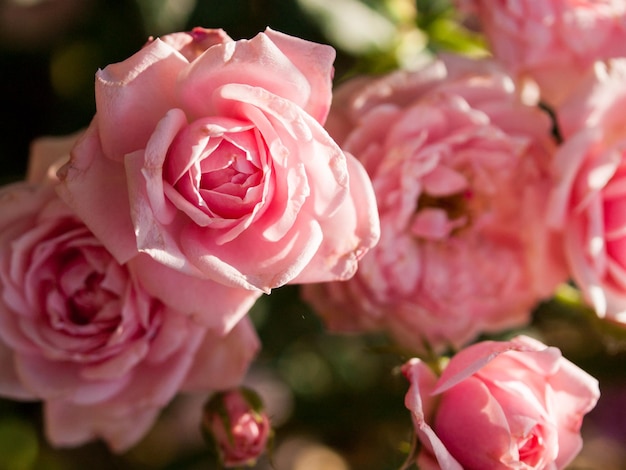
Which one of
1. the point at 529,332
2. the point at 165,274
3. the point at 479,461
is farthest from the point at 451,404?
the point at 529,332

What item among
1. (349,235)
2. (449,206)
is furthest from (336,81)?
(349,235)

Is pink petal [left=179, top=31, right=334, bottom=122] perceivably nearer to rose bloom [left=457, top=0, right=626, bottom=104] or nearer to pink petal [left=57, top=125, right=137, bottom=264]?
pink petal [left=57, top=125, right=137, bottom=264]

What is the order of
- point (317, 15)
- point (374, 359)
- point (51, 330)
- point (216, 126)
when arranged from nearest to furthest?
1. point (216, 126)
2. point (51, 330)
3. point (317, 15)
4. point (374, 359)

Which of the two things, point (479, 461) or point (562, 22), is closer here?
point (479, 461)

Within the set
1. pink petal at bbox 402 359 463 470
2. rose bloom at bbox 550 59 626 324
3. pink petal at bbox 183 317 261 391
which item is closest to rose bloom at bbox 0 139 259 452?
pink petal at bbox 183 317 261 391

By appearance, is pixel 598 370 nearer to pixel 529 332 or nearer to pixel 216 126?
pixel 529 332
